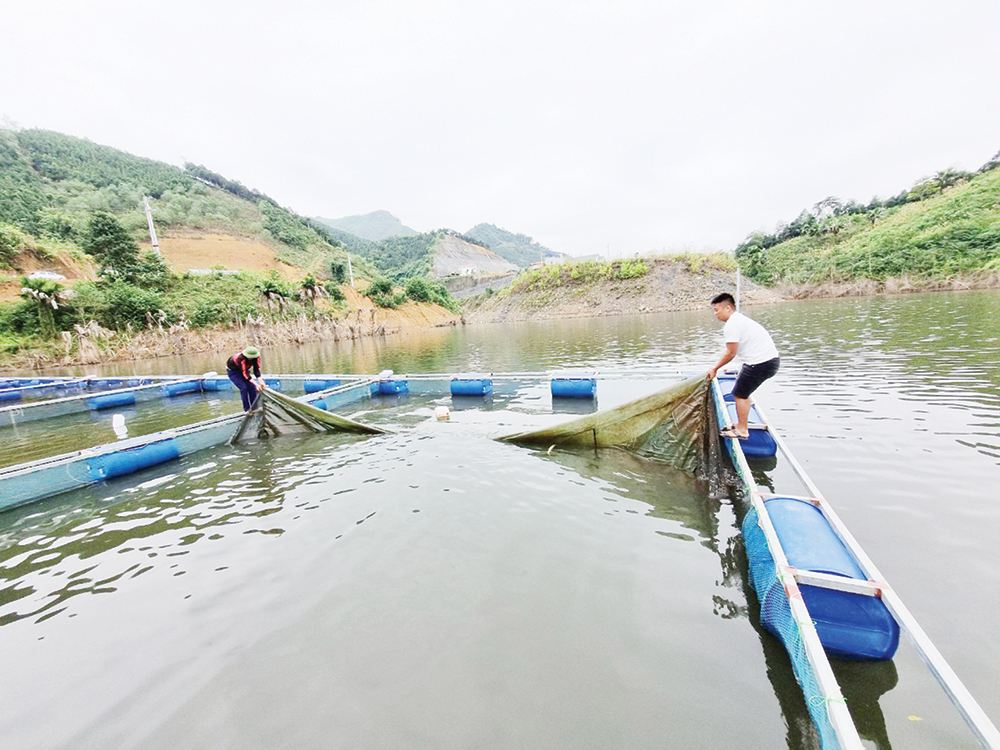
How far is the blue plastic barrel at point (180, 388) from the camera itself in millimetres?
13750

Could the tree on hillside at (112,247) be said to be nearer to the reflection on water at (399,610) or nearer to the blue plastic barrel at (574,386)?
the reflection on water at (399,610)

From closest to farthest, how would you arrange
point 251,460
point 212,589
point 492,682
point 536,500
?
1. point 492,682
2. point 212,589
3. point 536,500
4. point 251,460

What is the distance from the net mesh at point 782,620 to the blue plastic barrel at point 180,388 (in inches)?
653

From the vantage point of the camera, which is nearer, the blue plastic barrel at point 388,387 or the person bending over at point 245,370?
the person bending over at point 245,370

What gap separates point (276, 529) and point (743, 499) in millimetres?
5267

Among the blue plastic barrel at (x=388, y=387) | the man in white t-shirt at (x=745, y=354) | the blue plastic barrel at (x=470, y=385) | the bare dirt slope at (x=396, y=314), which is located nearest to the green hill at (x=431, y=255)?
the bare dirt slope at (x=396, y=314)

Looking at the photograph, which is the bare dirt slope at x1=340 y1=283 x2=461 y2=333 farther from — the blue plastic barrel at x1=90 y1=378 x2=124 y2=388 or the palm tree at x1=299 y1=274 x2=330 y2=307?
the blue plastic barrel at x1=90 y1=378 x2=124 y2=388

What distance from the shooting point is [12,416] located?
11.4 metres

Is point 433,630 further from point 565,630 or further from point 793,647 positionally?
point 793,647

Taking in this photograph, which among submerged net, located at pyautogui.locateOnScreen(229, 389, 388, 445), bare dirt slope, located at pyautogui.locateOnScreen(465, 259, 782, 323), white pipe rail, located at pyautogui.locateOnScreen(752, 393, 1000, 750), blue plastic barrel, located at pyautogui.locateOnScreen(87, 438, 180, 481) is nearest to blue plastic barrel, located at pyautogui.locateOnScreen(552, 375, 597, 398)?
submerged net, located at pyautogui.locateOnScreen(229, 389, 388, 445)

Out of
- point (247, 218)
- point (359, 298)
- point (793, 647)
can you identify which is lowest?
point (793, 647)

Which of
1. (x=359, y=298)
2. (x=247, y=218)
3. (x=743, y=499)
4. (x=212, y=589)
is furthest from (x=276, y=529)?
(x=247, y=218)

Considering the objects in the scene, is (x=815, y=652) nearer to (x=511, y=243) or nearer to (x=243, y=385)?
(x=243, y=385)

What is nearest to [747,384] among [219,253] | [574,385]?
[574,385]
